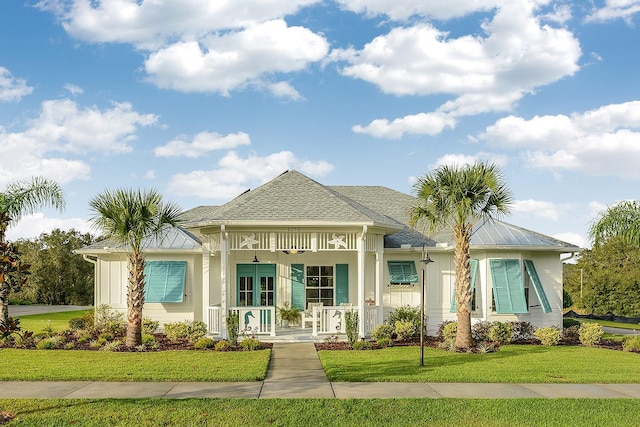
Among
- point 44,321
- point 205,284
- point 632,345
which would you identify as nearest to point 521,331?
point 632,345

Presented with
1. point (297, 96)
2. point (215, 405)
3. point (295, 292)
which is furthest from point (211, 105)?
point (215, 405)

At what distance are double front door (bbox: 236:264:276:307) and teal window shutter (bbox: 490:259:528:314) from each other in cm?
768

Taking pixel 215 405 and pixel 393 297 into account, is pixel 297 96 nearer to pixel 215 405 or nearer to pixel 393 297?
pixel 393 297

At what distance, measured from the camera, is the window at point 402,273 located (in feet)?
63.8

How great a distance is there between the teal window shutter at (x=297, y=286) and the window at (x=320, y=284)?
0.20 metres

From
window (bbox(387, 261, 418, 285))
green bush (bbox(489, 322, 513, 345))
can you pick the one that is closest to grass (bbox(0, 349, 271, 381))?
window (bbox(387, 261, 418, 285))

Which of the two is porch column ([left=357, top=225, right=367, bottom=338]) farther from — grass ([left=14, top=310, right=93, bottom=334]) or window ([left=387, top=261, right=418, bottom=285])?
grass ([left=14, top=310, right=93, bottom=334])

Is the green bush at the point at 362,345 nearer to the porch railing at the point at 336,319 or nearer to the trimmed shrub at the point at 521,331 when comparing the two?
the porch railing at the point at 336,319

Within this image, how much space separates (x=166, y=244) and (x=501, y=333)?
37.0 ft

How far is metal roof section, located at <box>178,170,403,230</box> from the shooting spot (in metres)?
16.4

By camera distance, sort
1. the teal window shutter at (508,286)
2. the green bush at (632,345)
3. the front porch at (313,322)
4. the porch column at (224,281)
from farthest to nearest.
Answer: the teal window shutter at (508,286)
the front porch at (313,322)
the porch column at (224,281)
the green bush at (632,345)

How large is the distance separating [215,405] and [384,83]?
1457 centimetres

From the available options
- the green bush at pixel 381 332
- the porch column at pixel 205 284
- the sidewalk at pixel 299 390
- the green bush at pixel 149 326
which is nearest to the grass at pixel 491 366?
the sidewalk at pixel 299 390

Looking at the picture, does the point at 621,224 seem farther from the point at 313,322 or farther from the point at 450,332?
the point at 313,322
